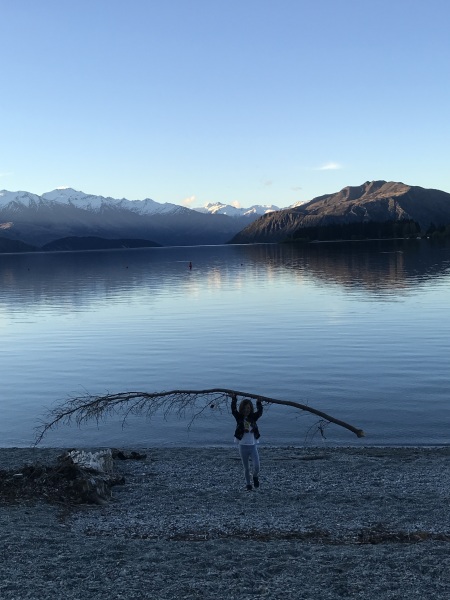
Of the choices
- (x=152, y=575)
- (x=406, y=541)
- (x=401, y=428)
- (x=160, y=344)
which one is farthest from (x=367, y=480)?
(x=160, y=344)

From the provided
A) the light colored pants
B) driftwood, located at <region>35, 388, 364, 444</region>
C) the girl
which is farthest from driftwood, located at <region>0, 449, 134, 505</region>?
the girl

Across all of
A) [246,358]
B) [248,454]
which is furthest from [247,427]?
[246,358]

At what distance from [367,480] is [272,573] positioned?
8.40 meters

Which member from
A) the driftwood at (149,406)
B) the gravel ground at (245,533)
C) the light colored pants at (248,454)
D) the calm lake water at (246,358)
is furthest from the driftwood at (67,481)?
the calm lake water at (246,358)

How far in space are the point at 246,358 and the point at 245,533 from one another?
2915cm

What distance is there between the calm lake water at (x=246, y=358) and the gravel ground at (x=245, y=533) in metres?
4.93

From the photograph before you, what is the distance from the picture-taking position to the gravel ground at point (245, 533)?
13.3 metres

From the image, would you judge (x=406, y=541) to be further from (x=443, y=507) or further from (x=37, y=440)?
(x=37, y=440)

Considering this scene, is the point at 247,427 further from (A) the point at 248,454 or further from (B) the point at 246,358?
(B) the point at 246,358

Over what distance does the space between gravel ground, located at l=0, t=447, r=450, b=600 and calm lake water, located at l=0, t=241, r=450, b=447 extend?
4.93 metres

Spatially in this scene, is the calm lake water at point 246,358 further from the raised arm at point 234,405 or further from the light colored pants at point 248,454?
the raised arm at point 234,405

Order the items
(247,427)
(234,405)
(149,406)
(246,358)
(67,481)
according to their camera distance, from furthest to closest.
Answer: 1. (246,358)
2. (149,406)
3. (67,481)
4. (247,427)
5. (234,405)

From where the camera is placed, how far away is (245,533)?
666 inches

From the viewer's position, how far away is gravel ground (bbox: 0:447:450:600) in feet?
43.5
